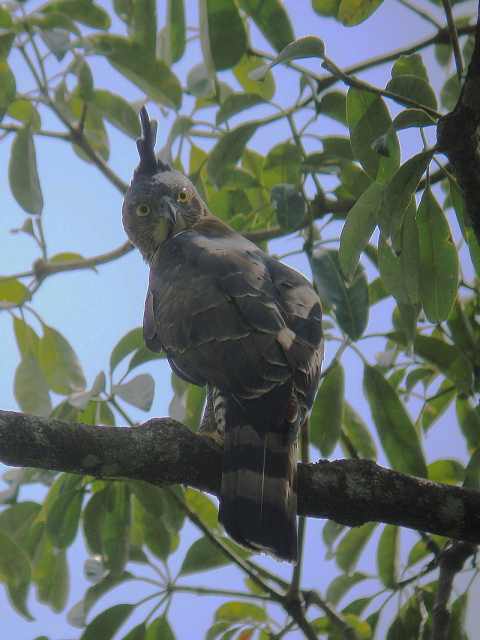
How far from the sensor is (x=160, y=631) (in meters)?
3.79

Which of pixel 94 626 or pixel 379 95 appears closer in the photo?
pixel 379 95

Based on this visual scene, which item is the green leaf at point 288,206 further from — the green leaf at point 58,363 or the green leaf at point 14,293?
the green leaf at point 14,293

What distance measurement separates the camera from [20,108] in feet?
15.0

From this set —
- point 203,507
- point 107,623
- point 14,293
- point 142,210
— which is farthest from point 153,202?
point 107,623

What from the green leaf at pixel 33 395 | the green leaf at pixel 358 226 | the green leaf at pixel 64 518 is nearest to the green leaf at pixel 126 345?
the green leaf at pixel 33 395

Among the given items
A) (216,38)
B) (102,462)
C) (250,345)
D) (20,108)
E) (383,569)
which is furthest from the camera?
(20,108)

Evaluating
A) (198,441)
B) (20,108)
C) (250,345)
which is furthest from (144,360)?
(20,108)

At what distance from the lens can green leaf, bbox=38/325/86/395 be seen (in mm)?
4133

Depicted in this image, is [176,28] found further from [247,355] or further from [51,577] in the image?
[51,577]

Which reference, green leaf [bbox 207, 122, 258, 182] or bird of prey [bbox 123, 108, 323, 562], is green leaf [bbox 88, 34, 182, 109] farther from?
bird of prey [bbox 123, 108, 323, 562]

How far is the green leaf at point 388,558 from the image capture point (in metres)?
4.17

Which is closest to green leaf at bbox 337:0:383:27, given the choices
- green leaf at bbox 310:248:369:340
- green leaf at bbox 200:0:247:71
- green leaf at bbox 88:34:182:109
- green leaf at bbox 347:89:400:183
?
green leaf at bbox 347:89:400:183

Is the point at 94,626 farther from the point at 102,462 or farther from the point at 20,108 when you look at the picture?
the point at 20,108

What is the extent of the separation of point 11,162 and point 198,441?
5.87 ft
